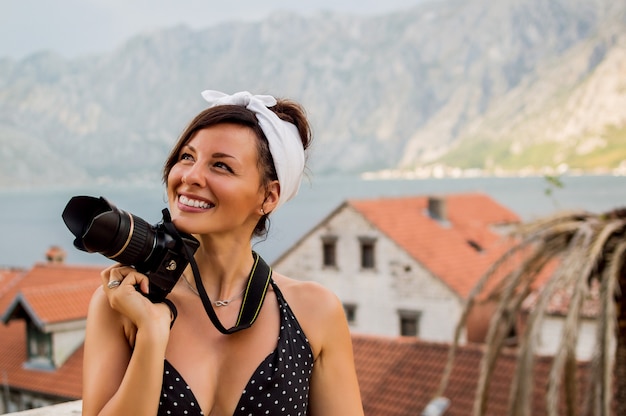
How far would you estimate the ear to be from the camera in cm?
249

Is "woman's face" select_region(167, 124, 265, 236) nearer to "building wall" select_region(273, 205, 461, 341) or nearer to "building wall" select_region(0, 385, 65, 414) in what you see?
"building wall" select_region(0, 385, 65, 414)

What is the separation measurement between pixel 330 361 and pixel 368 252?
96.8ft

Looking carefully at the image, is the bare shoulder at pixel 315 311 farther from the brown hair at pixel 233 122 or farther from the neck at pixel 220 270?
the brown hair at pixel 233 122

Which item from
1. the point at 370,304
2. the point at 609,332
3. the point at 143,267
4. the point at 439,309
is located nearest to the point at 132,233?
the point at 143,267

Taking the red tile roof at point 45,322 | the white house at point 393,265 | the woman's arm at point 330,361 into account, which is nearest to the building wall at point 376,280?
the white house at point 393,265

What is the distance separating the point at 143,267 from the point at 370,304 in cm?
2989

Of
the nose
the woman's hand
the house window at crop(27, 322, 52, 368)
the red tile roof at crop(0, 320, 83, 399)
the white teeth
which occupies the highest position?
the nose

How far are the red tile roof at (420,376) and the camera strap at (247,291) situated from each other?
1288cm

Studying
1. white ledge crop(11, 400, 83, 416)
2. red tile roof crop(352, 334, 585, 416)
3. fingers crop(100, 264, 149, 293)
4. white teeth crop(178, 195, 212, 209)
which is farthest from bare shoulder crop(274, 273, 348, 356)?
red tile roof crop(352, 334, 585, 416)

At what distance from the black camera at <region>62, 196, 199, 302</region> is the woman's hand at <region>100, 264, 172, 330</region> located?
0.09ft

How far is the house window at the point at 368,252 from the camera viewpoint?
31.7 meters

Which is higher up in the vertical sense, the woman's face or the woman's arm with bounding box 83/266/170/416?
the woman's face

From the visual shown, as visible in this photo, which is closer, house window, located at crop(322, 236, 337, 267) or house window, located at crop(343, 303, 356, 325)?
house window, located at crop(343, 303, 356, 325)

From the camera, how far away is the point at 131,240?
2.06m
